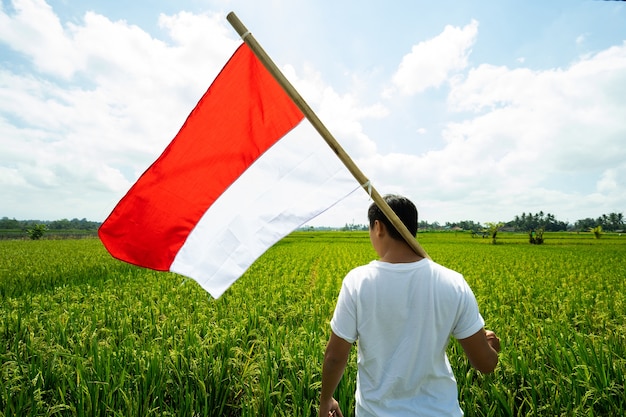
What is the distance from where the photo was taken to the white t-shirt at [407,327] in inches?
53.6

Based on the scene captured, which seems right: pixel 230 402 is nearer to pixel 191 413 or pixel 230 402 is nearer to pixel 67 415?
pixel 191 413

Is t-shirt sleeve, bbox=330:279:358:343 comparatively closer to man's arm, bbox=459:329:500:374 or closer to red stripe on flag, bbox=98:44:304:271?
man's arm, bbox=459:329:500:374

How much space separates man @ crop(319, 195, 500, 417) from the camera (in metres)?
1.37

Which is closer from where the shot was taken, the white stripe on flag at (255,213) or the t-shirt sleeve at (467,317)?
the t-shirt sleeve at (467,317)

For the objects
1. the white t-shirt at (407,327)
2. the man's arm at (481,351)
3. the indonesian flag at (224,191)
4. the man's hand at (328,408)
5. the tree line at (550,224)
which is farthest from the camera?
the tree line at (550,224)

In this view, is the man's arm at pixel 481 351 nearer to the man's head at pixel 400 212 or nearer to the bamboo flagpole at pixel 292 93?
the bamboo flagpole at pixel 292 93

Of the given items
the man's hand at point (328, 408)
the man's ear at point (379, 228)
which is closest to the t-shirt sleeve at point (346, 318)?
the man's ear at point (379, 228)

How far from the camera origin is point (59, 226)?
434 ft

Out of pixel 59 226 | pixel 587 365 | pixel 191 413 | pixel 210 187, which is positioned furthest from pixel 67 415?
pixel 59 226

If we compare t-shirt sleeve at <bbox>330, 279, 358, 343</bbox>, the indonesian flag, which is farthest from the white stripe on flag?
t-shirt sleeve at <bbox>330, 279, 358, 343</bbox>

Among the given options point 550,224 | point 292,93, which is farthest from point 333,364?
point 550,224

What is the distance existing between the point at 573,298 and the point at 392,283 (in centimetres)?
946

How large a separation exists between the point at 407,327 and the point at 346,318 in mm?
260

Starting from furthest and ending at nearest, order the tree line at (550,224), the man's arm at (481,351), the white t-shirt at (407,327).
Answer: the tree line at (550,224) < the man's arm at (481,351) < the white t-shirt at (407,327)
